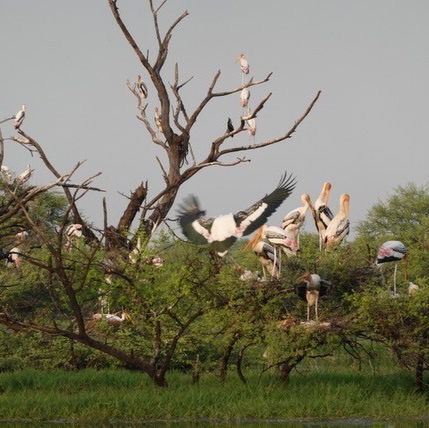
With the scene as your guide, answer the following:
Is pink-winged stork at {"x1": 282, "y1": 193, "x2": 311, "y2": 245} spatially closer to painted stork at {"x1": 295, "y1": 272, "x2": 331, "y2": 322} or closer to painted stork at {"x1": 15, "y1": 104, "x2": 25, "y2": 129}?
painted stork at {"x1": 295, "y1": 272, "x2": 331, "y2": 322}

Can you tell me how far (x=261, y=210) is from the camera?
58.0 ft

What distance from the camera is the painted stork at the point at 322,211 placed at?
18991 mm

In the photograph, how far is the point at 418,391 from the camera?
17422 mm

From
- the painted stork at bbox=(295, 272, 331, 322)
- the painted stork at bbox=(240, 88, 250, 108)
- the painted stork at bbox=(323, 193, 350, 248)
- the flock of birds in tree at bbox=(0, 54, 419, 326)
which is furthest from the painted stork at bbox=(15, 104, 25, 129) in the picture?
the painted stork at bbox=(295, 272, 331, 322)

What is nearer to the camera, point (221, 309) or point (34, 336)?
point (221, 309)

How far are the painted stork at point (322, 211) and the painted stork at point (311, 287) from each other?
264cm

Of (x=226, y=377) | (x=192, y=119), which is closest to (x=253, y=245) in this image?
(x=226, y=377)

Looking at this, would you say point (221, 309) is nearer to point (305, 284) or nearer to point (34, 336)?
point (305, 284)

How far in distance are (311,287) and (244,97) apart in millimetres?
10176

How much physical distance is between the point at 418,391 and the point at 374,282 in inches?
72.9

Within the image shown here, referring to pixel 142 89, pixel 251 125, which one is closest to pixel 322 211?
pixel 251 125

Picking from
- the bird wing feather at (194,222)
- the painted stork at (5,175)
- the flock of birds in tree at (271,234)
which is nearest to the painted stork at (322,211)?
the flock of birds in tree at (271,234)

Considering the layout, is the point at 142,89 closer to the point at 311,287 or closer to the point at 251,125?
the point at 251,125

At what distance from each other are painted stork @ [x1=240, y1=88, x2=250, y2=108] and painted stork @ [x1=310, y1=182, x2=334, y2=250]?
18.1ft
